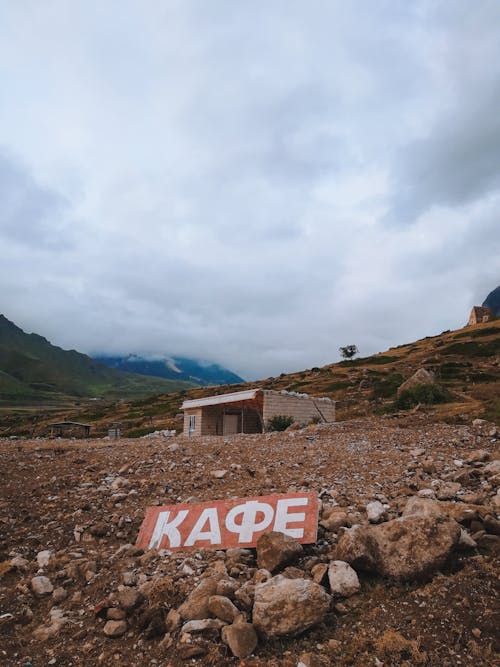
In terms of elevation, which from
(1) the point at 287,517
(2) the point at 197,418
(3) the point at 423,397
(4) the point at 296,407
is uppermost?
(3) the point at 423,397

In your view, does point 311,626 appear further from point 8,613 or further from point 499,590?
point 8,613

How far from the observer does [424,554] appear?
5.02m

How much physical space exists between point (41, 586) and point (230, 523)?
2.68 meters

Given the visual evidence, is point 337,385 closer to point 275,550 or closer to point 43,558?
point 43,558

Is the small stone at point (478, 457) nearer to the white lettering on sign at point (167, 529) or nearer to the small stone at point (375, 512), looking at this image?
the small stone at point (375, 512)

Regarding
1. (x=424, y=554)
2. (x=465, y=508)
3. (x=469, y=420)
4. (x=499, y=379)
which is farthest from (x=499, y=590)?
(x=499, y=379)

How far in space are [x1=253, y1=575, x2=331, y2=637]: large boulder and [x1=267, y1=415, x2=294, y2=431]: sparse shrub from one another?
1974cm

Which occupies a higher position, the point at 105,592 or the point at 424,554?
the point at 424,554

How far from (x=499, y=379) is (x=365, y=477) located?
33.9 meters

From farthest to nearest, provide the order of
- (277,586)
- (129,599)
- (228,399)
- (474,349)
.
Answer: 1. (474,349)
2. (228,399)
3. (129,599)
4. (277,586)

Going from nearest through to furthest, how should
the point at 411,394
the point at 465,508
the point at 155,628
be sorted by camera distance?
the point at 155,628, the point at 465,508, the point at 411,394

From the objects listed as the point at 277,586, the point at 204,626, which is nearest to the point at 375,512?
the point at 277,586

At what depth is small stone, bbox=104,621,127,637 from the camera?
474 cm

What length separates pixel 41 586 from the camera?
594 cm
